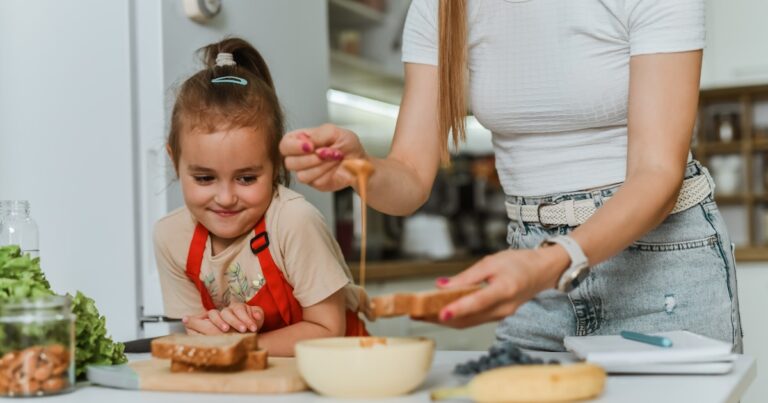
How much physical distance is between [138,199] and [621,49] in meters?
1.05

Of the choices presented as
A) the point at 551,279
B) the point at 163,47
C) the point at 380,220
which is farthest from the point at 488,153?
the point at 551,279

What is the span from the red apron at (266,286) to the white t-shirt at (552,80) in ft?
1.28

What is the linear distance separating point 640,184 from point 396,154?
402 millimetres

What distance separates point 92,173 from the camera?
1828mm

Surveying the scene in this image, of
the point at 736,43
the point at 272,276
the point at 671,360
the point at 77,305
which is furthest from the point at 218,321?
the point at 736,43

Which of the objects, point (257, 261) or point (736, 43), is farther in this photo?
point (736, 43)

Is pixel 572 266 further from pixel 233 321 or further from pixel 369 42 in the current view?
pixel 369 42

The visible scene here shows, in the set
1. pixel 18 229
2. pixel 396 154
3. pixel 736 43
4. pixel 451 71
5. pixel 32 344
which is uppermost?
pixel 736 43

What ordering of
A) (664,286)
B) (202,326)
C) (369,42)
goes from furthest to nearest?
(369,42) → (202,326) → (664,286)

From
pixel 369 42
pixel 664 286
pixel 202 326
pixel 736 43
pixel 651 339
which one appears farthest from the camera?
pixel 369 42

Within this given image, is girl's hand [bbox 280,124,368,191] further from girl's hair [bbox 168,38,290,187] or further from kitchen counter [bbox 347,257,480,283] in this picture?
kitchen counter [bbox 347,257,480,283]

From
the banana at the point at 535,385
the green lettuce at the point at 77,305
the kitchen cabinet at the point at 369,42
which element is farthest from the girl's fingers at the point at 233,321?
the kitchen cabinet at the point at 369,42

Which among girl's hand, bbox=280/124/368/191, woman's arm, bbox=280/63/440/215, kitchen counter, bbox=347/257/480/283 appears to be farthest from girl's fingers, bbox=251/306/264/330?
kitchen counter, bbox=347/257/480/283

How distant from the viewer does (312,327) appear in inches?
56.3
